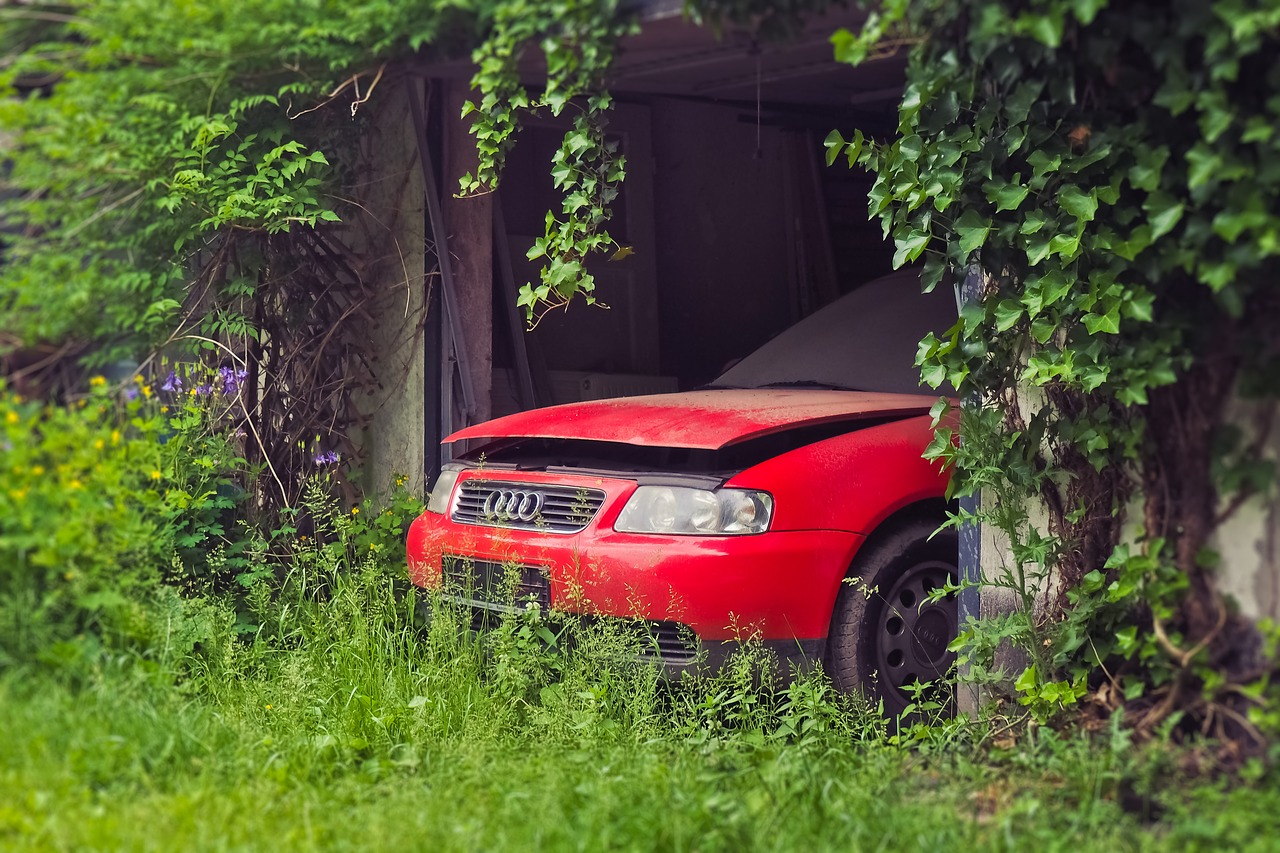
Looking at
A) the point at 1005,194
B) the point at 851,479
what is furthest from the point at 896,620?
the point at 1005,194

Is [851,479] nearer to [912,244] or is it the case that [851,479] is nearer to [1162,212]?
[912,244]

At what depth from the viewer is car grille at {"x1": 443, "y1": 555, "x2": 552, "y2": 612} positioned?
4203 mm

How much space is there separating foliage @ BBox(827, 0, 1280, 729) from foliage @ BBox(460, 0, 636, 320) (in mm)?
907

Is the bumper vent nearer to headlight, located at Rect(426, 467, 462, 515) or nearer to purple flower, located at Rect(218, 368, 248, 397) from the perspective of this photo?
headlight, located at Rect(426, 467, 462, 515)

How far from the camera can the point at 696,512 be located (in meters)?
4.10

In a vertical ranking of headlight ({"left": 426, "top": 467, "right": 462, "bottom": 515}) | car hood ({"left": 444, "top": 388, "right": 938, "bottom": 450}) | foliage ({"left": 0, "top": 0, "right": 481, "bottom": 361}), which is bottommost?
headlight ({"left": 426, "top": 467, "right": 462, "bottom": 515})

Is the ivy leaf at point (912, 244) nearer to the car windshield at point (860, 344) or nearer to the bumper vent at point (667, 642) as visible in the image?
the car windshield at point (860, 344)

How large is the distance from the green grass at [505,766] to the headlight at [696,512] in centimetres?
41

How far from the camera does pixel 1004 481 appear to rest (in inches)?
161

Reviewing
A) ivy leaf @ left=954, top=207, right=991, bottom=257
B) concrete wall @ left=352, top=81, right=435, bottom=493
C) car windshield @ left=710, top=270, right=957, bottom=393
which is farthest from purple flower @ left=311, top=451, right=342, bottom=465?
ivy leaf @ left=954, top=207, right=991, bottom=257

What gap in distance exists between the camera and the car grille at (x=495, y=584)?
4203mm

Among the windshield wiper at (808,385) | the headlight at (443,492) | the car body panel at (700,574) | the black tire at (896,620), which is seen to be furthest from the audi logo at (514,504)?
the windshield wiper at (808,385)

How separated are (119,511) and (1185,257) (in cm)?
312

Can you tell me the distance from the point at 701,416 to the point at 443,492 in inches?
44.0
